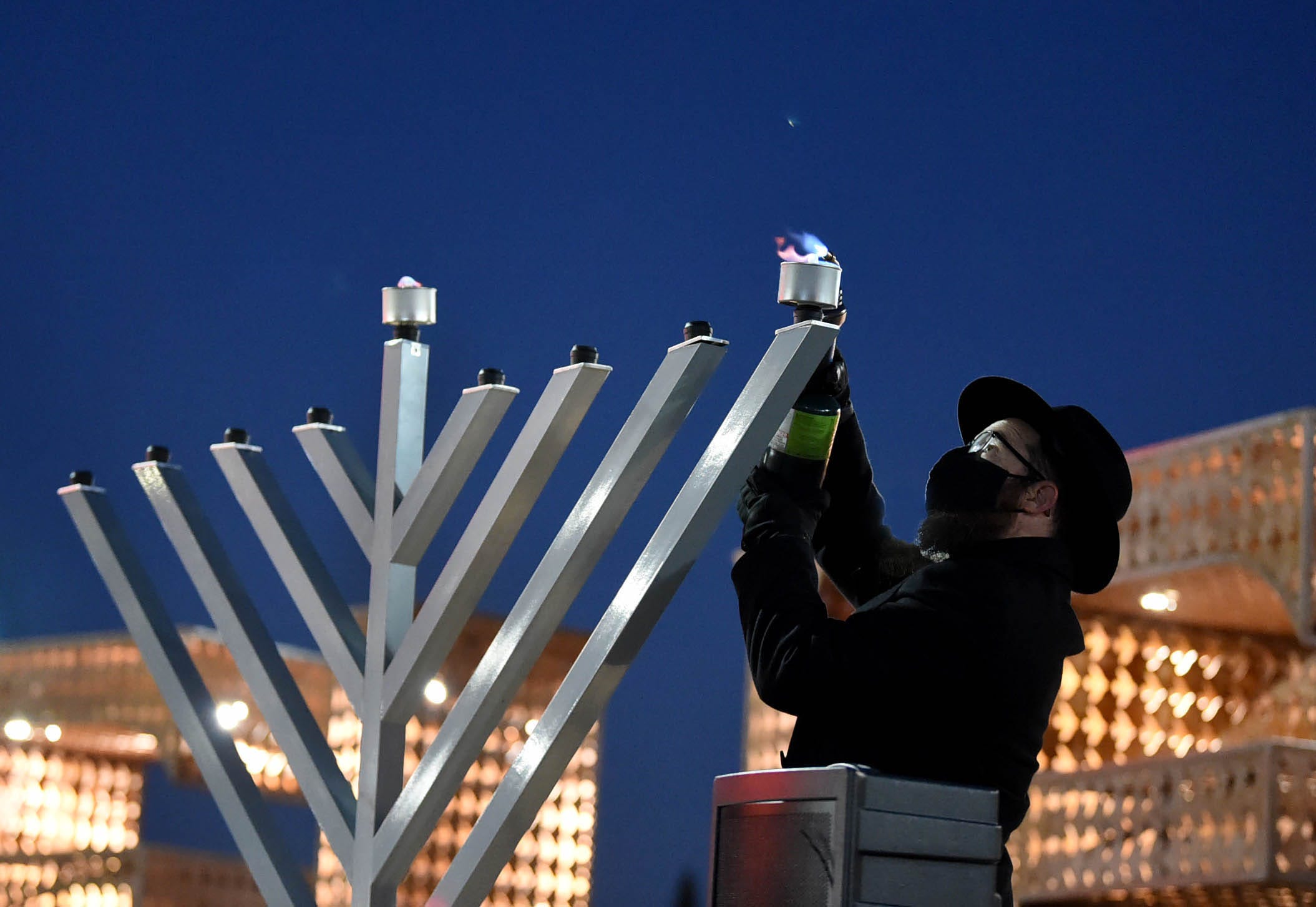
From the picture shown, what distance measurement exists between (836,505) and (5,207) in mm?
10265

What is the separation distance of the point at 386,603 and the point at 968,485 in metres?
1.46

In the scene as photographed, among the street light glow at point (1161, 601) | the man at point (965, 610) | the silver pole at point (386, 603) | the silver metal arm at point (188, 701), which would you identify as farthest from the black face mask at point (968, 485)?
the street light glow at point (1161, 601)

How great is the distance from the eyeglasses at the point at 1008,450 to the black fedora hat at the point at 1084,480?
1.1 inches

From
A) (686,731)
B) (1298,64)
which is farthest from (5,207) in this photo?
(1298,64)

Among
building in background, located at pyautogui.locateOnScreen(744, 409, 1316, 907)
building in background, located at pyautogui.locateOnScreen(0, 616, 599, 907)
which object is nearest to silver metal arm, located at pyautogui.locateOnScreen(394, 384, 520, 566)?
building in background, located at pyautogui.locateOnScreen(744, 409, 1316, 907)

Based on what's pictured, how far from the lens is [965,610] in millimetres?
2082

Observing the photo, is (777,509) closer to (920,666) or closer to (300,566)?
(920,666)

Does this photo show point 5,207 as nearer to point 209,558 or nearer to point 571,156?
point 571,156

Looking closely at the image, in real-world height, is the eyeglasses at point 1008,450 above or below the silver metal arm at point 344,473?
below

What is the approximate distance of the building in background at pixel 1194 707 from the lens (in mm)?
5641

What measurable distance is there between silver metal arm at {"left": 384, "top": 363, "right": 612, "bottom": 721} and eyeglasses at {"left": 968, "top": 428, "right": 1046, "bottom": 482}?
37.3 inches

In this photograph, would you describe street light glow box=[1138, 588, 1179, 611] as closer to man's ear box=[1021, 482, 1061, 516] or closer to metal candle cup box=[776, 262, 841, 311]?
metal candle cup box=[776, 262, 841, 311]

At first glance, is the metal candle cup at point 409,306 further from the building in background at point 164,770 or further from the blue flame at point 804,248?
the building in background at point 164,770

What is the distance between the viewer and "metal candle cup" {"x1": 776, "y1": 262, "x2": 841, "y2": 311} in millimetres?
2518
